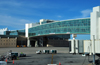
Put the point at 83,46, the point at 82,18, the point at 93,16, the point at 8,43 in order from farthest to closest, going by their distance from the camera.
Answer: the point at 8,43 < the point at 82,18 < the point at 93,16 < the point at 83,46

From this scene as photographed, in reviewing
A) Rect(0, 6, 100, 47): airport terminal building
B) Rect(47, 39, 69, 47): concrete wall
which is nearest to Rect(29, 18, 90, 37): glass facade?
Rect(0, 6, 100, 47): airport terminal building

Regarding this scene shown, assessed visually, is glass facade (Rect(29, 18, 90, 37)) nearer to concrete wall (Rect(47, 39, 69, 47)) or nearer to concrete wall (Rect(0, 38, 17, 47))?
concrete wall (Rect(47, 39, 69, 47))

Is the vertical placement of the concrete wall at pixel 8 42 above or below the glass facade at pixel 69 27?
below

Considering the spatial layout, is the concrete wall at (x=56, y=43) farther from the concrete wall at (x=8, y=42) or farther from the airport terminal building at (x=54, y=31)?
the concrete wall at (x=8, y=42)

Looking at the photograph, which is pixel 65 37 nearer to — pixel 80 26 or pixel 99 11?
pixel 80 26

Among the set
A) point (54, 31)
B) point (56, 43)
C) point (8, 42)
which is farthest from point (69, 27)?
point (8, 42)

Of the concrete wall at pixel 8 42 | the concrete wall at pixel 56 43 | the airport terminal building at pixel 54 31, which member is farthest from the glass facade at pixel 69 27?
the concrete wall at pixel 8 42

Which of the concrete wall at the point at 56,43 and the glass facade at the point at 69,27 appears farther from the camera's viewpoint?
the concrete wall at the point at 56,43

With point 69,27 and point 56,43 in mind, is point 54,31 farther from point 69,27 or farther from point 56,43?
point 56,43

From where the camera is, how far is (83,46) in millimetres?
14758

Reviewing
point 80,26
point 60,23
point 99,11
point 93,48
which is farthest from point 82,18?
point 93,48

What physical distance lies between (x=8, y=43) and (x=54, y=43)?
138 feet

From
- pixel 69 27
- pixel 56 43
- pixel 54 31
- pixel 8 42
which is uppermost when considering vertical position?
pixel 69 27

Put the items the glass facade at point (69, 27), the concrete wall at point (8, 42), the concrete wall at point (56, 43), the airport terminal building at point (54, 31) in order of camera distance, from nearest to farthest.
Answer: the glass facade at point (69, 27) < the airport terminal building at point (54, 31) < the concrete wall at point (8, 42) < the concrete wall at point (56, 43)
